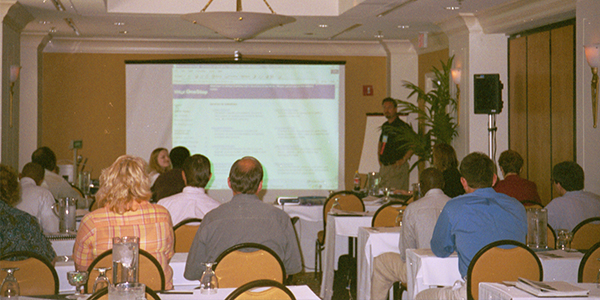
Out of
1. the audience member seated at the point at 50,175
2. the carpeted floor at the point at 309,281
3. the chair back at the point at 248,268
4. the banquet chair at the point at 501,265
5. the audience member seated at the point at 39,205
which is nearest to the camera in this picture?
the chair back at the point at 248,268

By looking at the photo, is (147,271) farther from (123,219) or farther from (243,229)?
(243,229)

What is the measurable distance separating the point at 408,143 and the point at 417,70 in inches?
93.5

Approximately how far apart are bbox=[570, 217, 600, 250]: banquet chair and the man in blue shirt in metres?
0.90

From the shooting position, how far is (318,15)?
7.90m

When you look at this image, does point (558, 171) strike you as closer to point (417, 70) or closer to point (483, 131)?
point (483, 131)

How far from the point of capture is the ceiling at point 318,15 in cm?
698

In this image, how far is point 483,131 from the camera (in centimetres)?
810

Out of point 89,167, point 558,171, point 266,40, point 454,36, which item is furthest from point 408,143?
point 89,167

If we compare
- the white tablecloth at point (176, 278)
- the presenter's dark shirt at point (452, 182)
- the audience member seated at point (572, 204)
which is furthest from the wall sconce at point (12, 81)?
the audience member seated at point (572, 204)

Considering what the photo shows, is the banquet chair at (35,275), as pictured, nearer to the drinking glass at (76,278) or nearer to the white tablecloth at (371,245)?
the drinking glass at (76,278)

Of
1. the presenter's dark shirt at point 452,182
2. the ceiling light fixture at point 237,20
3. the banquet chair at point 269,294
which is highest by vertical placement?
→ the ceiling light fixture at point 237,20

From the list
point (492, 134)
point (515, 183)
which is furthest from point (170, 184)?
point (492, 134)

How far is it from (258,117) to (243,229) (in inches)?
259

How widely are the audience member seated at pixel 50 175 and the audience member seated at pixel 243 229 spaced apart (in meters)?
3.24
